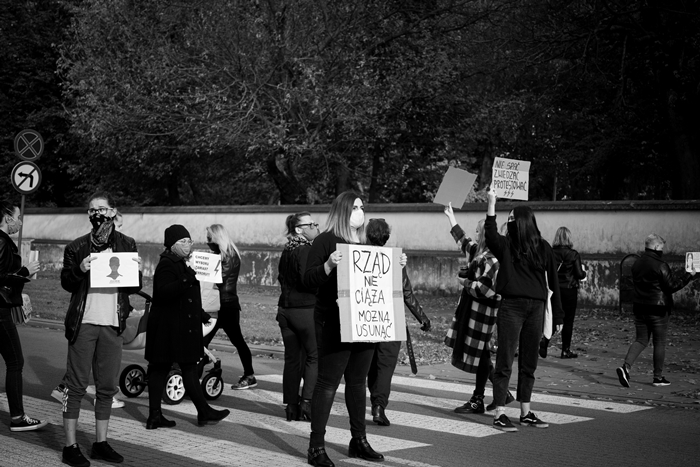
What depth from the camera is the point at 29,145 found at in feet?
58.5

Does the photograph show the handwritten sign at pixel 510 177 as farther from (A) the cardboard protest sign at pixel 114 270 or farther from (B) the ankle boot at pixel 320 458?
(A) the cardboard protest sign at pixel 114 270

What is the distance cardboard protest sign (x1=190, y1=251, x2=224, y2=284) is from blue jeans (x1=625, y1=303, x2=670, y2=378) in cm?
533

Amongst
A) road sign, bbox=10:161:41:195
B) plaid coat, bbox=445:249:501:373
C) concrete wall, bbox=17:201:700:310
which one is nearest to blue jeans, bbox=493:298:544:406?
plaid coat, bbox=445:249:501:373

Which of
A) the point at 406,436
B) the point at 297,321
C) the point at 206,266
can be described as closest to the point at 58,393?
the point at 206,266

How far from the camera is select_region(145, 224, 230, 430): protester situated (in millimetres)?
8016

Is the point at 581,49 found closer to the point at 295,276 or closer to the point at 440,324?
the point at 440,324

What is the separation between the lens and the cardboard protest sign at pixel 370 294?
644cm

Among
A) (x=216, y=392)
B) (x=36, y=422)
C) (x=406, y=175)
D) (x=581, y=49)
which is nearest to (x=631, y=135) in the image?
(x=581, y=49)

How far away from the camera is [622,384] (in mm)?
11273

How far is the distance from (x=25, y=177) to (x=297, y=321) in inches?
398

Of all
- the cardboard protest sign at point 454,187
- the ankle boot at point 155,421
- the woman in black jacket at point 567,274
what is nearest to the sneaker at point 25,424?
the ankle boot at point 155,421

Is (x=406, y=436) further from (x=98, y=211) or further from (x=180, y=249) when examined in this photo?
(x=98, y=211)

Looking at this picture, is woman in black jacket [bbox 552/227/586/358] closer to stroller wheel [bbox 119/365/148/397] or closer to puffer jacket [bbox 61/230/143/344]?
stroller wheel [bbox 119/365/148/397]

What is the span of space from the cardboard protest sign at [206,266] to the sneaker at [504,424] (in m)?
3.05
